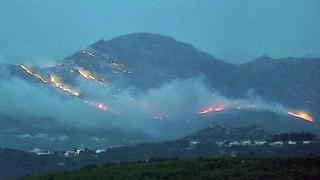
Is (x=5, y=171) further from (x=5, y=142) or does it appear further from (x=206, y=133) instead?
(x=5, y=142)

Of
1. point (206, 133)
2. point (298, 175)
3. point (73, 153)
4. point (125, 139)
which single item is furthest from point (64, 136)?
point (298, 175)

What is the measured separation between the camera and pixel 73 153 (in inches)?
3469

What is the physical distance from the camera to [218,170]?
43656 mm

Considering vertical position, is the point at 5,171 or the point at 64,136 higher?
the point at 64,136

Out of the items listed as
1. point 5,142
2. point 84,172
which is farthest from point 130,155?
point 5,142

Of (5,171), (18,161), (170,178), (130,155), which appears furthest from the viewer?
(130,155)

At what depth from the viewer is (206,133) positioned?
109 m

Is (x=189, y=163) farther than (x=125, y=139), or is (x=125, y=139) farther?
(x=125, y=139)

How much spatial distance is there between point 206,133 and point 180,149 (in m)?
20.3

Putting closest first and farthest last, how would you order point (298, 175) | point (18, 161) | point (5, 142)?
point (298, 175) < point (18, 161) < point (5, 142)

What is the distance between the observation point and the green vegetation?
4066 cm

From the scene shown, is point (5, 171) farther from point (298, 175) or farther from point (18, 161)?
point (298, 175)

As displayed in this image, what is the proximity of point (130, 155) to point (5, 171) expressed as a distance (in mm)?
17481

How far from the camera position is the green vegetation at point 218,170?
4066 centimetres
